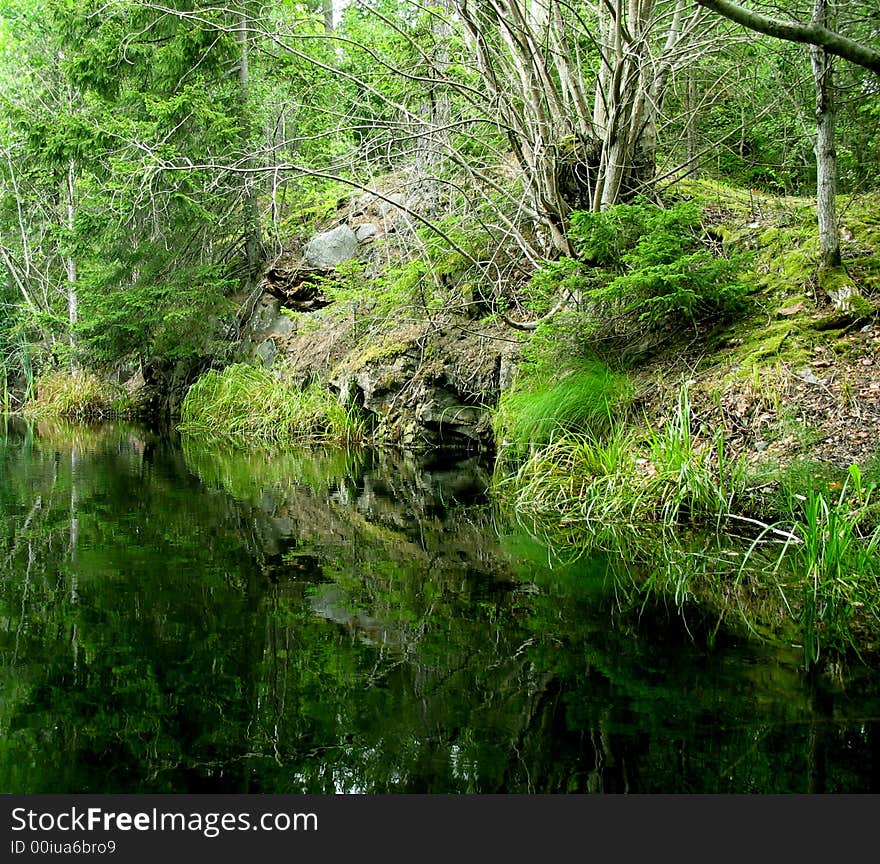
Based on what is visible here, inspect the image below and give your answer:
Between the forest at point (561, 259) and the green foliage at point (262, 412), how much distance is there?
0.19 feet

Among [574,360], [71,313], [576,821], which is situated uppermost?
[71,313]

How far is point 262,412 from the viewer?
12180 millimetres

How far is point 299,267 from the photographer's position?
13.5 metres

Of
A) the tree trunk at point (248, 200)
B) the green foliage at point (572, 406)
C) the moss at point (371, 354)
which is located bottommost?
the green foliage at point (572, 406)

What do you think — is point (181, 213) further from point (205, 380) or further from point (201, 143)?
point (205, 380)

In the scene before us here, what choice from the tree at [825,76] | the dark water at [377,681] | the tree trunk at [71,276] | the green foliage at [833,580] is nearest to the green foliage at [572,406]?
the dark water at [377,681]

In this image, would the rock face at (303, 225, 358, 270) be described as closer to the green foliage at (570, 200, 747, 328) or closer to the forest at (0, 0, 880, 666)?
the forest at (0, 0, 880, 666)

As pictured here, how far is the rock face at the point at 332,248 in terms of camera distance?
13.2 m

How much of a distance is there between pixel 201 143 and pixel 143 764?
41.4 feet

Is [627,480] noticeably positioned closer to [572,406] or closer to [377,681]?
[572,406]

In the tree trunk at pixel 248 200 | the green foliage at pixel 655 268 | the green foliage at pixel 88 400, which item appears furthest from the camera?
the green foliage at pixel 88 400

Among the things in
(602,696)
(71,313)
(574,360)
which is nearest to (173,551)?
(602,696)

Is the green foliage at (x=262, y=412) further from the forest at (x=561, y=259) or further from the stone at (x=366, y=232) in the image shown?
the stone at (x=366, y=232)

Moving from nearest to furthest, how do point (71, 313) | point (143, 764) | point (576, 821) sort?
point (576, 821), point (143, 764), point (71, 313)
